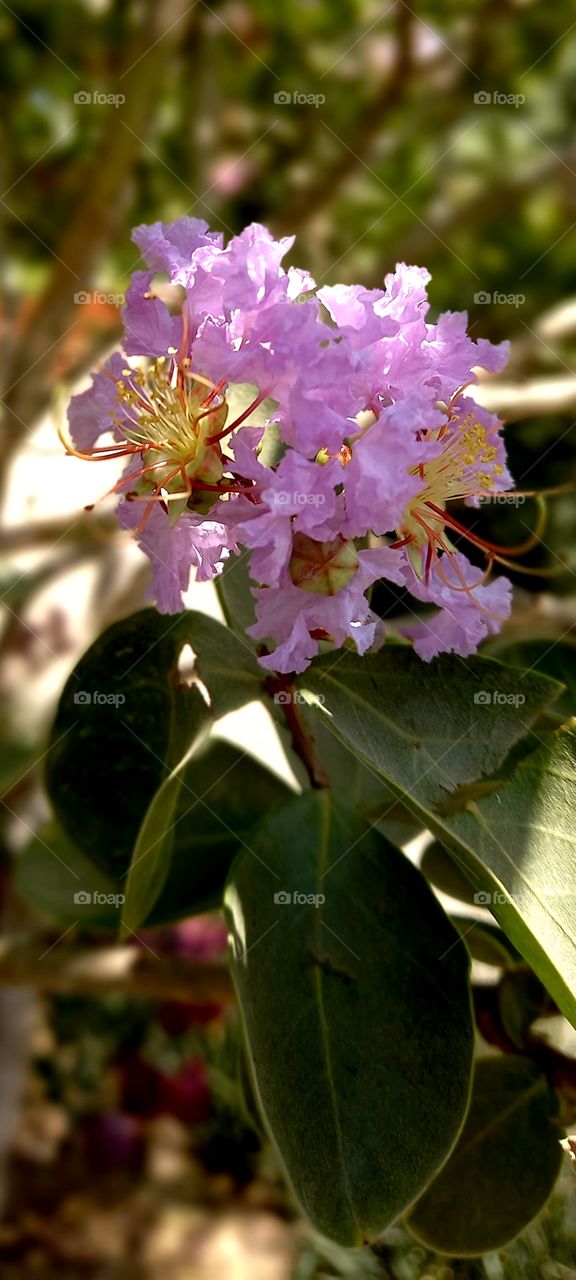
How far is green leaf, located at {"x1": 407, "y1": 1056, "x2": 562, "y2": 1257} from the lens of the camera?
1.99 feet

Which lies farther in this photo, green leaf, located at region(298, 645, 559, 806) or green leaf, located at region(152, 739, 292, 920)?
green leaf, located at region(152, 739, 292, 920)

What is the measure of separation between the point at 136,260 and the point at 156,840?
1387 millimetres

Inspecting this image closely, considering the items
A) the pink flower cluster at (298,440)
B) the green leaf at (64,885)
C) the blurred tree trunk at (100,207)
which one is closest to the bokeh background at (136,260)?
the blurred tree trunk at (100,207)

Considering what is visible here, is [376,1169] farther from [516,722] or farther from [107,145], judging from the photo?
[107,145]

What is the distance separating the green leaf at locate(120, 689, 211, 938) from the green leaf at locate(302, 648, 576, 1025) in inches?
2.5

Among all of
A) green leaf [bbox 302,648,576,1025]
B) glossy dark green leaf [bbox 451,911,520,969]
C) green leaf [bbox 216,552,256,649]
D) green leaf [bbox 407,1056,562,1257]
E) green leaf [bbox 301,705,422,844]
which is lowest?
green leaf [bbox 407,1056,562,1257]

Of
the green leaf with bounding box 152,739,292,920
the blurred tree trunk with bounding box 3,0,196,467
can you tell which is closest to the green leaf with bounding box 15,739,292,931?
the green leaf with bounding box 152,739,292,920

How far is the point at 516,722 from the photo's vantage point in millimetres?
547

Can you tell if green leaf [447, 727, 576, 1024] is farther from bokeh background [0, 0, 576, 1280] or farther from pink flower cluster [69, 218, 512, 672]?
bokeh background [0, 0, 576, 1280]

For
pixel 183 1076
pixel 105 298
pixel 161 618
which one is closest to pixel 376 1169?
pixel 161 618

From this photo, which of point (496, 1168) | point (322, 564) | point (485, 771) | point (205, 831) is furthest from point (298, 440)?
point (496, 1168)

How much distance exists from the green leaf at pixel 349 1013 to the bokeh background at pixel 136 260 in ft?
2.06

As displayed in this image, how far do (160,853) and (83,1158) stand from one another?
162 centimetres

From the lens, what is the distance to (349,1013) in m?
0.54
